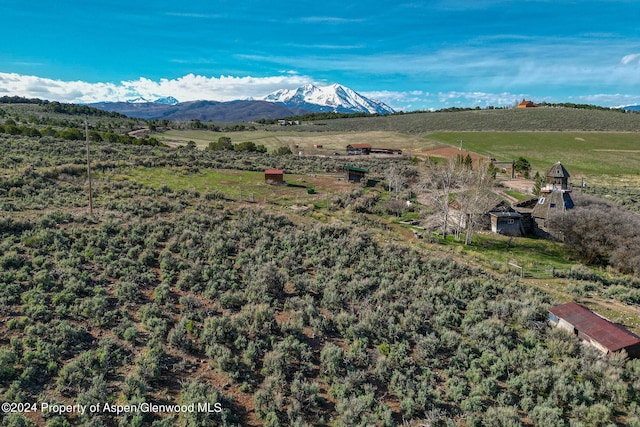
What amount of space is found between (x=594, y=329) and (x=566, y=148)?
90.6m

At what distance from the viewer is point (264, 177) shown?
140ft

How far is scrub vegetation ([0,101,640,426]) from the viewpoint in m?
11.1

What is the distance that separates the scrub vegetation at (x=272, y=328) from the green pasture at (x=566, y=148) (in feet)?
203

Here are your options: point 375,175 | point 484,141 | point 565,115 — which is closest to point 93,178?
point 375,175

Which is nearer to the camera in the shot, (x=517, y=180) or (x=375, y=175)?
(x=375, y=175)

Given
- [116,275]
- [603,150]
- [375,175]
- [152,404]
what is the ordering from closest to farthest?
[152,404] < [116,275] < [375,175] < [603,150]

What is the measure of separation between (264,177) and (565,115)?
124737 mm

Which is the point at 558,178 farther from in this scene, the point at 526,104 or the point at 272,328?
the point at 526,104

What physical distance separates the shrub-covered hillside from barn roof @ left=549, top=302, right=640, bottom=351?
636mm

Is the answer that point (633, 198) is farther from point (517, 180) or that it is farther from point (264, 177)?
point (264, 177)

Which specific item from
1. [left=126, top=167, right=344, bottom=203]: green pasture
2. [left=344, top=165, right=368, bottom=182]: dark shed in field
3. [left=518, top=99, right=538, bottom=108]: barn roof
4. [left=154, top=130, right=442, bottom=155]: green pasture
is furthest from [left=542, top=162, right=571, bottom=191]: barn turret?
[left=518, top=99, right=538, bottom=108]: barn roof

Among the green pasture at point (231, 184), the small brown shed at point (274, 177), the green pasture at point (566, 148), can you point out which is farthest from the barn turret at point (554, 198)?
the green pasture at point (566, 148)

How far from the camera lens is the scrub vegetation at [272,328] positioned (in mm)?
11133

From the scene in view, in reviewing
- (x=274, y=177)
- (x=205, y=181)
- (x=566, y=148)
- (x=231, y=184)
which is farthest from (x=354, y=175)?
(x=566, y=148)
